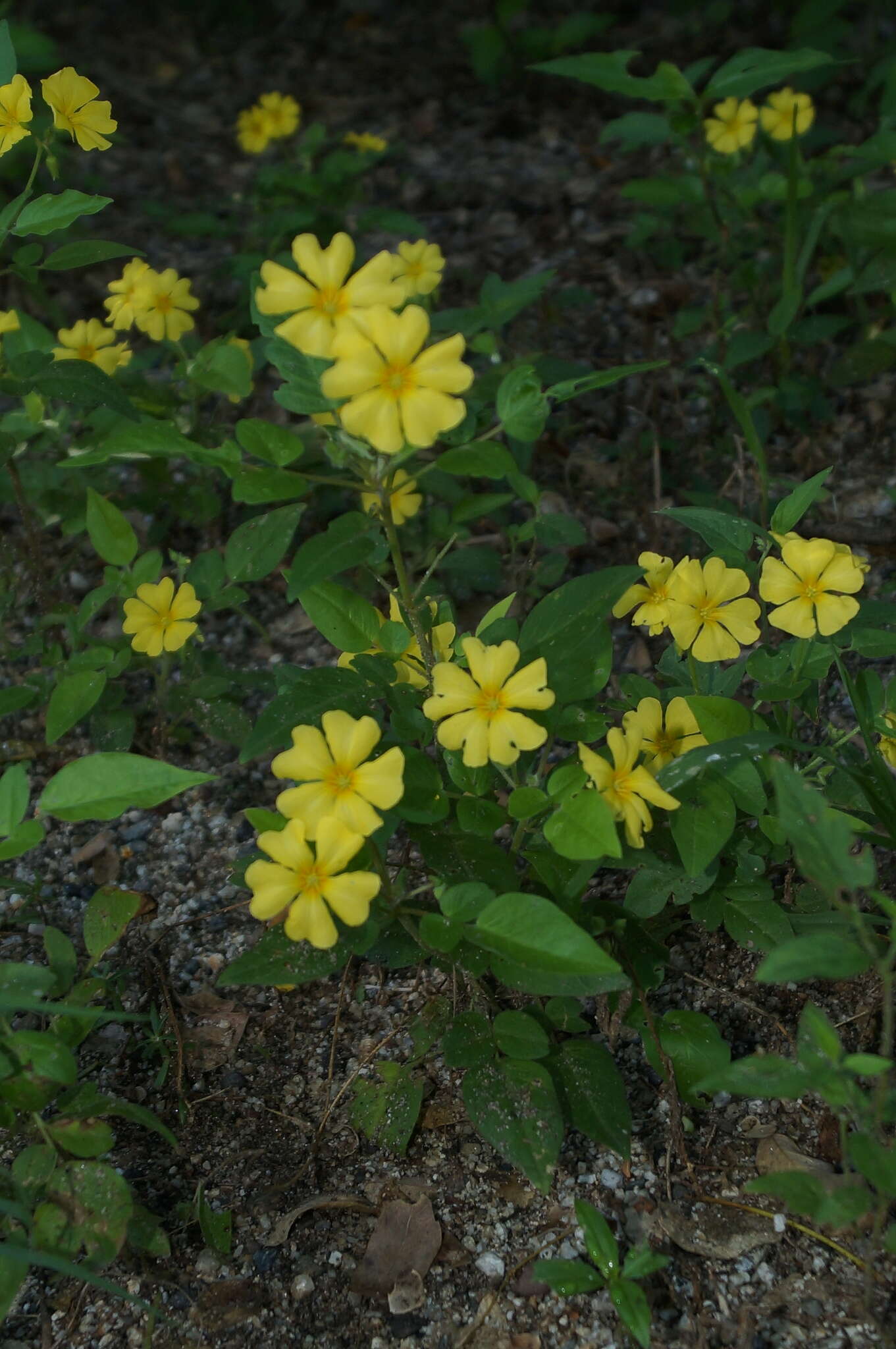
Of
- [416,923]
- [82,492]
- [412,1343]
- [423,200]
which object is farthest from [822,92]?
[412,1343]

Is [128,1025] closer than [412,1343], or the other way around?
[412,1343]

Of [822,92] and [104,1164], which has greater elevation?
[822,92]

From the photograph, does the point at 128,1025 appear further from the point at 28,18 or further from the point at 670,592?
the point at 28,18

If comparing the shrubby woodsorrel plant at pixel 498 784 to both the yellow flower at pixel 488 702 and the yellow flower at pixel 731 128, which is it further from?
the yellow flower at pixel 731 128

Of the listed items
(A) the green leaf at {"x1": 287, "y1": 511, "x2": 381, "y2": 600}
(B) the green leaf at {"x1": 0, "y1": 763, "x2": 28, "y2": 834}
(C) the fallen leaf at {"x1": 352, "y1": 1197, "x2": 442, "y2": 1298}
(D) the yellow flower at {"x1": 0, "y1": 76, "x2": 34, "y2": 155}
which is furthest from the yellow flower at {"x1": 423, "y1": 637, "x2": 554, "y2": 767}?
(D) the yellow flower at {"x1": 0, "y1": 76, "x2": 34, "y2": 155}

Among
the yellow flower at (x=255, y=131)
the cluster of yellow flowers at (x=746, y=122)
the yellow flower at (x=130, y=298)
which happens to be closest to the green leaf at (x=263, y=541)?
the yellow flower at (x=130, y=298)

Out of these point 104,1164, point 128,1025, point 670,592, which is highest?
point 670,592
